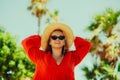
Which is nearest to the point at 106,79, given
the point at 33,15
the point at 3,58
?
the point at 3,58

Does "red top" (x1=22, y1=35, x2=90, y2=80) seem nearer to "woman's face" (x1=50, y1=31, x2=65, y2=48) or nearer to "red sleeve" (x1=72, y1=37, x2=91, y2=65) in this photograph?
"red sleeve" (x1=72, y1=37, x2=91, y2=65)

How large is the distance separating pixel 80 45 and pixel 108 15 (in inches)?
472

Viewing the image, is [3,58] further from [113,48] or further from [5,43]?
[113,48]

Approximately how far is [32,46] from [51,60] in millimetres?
315

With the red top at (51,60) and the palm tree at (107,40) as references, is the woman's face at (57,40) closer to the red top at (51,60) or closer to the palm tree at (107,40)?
the red top at (51,60)

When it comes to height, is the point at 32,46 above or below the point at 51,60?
above

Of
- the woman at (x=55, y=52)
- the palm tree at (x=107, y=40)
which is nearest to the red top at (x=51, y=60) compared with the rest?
the woman at (x=55, y=52)

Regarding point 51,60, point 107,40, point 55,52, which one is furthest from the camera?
point 107,40

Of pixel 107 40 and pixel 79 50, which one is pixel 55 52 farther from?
pixel 107 40

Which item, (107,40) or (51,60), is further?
(107,40)

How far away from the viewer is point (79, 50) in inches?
145

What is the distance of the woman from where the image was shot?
3367 millimetres

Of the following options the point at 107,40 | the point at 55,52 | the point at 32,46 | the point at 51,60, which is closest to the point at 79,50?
the point at 55,52

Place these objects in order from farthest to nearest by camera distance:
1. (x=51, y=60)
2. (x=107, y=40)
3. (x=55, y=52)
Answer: (x=107, y=40) < (x=55, y=52) < (x=51, y=60)
